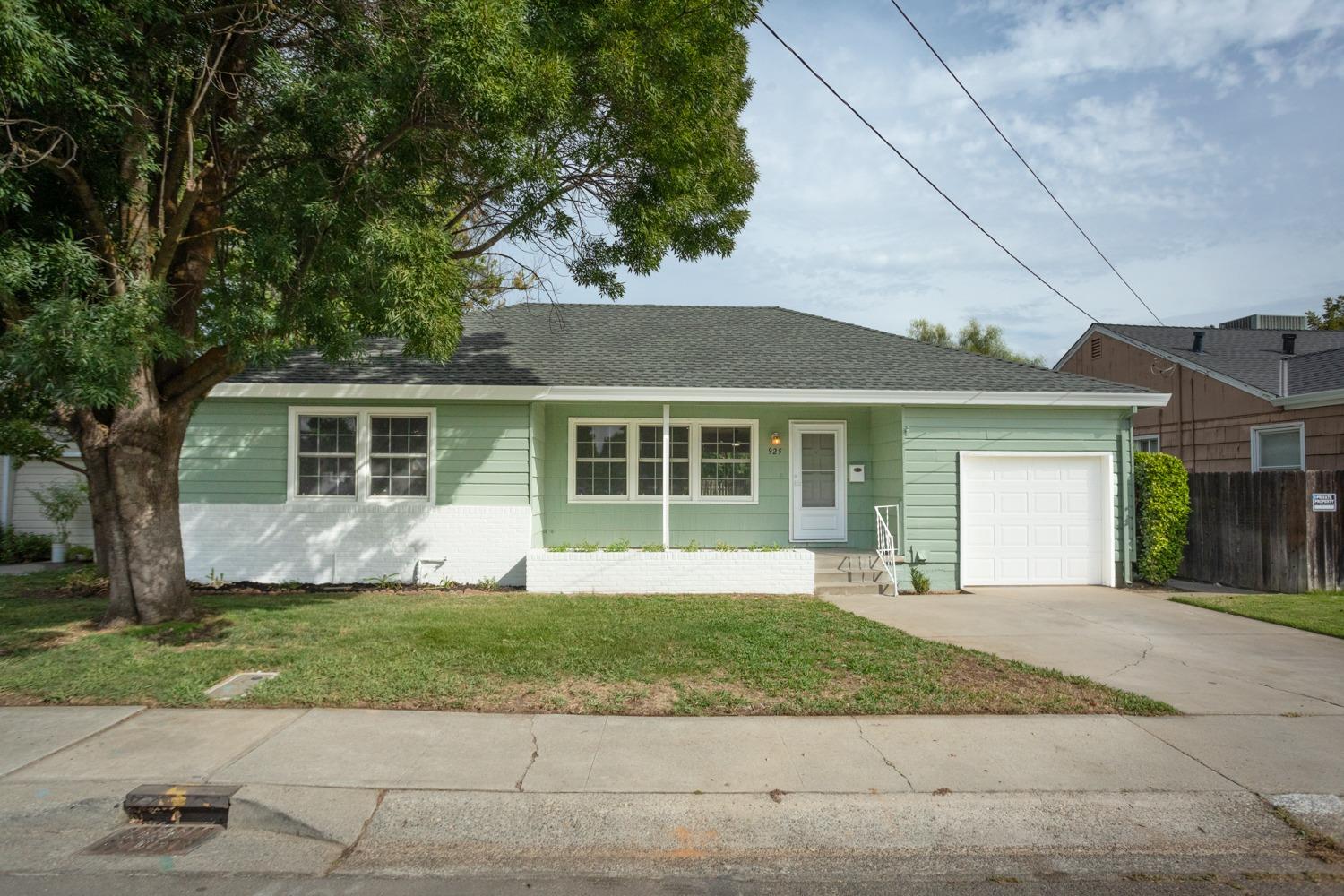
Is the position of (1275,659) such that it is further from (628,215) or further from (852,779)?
(628,215)

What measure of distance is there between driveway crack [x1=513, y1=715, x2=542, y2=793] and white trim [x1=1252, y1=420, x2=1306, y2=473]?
13719 mm

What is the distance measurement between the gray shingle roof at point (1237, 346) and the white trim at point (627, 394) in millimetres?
7593

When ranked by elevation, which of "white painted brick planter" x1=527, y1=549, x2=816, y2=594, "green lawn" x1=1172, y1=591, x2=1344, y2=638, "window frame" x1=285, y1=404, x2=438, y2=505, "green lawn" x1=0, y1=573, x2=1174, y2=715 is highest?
"window frame" x1=285, y1=404, x2=438, y2=505

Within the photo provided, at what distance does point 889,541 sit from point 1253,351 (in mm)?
13233

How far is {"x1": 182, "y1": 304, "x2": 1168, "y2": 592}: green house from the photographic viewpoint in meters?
11.1

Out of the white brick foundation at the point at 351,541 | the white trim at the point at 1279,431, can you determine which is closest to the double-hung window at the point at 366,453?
the white brick foundation at the point at 351,541

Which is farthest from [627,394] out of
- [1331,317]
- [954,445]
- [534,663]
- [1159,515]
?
[1331,317]

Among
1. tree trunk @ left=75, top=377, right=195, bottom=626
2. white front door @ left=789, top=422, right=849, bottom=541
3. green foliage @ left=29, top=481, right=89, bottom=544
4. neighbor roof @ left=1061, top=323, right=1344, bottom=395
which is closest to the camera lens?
tree trunk @ left=75, top=377, right=195, bottom=626

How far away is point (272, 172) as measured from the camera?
7879mm

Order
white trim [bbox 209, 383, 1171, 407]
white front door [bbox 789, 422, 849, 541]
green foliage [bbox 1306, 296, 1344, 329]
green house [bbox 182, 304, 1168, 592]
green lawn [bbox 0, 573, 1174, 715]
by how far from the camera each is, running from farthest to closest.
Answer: green foliage [bbox 1306, 296, 1344, 329] < white front door [bbox 789, 422, 849, 541] < green house [bbox 182, 304, 1168, 592] < white trim [bbox 209, 383, 1171, 407] < green lawn [bbox 0, 573, 1174, 715]

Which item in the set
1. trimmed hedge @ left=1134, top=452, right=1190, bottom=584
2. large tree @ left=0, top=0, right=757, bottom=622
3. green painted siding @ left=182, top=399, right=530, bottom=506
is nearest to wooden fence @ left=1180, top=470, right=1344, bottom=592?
trimmed hedge @ left=1134, top=452, right=1190, bottom=584

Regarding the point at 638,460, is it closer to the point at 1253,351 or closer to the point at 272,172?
the point at 272,172

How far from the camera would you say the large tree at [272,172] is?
20.4 feet

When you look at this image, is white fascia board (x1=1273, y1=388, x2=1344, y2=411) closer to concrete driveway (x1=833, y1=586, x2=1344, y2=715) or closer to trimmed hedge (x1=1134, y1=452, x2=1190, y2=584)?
trimmed hedge (x1=1134, y1=452, x2=1190, y2=584)
